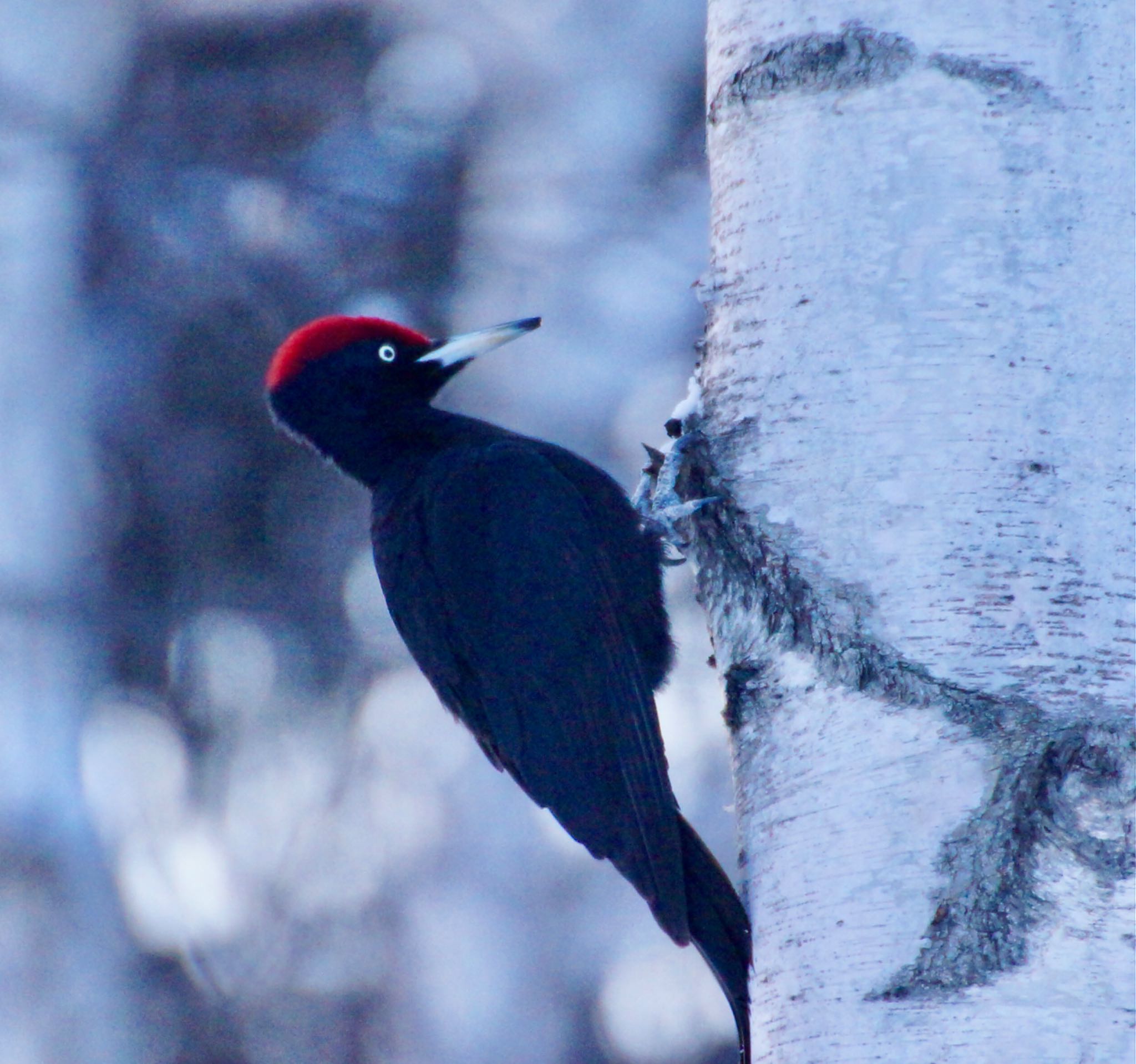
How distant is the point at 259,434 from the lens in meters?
7.40

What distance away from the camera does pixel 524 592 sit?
10.5 feet

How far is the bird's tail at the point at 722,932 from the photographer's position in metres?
2.37

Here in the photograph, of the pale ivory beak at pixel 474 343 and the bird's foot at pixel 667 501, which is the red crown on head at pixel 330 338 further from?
the bird's foot at pixel 667 501

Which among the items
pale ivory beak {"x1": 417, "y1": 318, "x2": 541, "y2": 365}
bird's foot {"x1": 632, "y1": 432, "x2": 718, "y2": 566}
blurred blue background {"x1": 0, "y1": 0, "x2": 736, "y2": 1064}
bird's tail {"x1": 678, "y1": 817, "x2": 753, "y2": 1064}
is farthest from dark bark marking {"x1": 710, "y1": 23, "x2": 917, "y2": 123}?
blurred blue background {"x1": 0, "y1": 0, "x2": 736, "y2": 1064}

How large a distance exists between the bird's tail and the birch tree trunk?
278mm

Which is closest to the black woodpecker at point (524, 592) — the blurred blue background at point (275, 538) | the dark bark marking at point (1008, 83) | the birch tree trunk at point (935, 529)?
the birch tree trunk at point (935, 529)

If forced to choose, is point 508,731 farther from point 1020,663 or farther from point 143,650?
point 143,650

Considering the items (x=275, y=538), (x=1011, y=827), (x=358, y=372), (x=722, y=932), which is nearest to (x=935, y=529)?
(x=1011, y=827)

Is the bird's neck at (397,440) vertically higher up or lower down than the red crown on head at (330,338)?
lower down

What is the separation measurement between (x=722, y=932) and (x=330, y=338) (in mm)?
1987

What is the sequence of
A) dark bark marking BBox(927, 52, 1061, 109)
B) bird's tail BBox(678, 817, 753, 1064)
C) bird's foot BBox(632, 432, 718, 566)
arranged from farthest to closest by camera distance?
1. bird's foot BBox(632, 432, 718, 566)
2. bird's tail BBox(678, 817, 753, 1064)
3. dark bark marking BBox(927, 52, 1061, 109)

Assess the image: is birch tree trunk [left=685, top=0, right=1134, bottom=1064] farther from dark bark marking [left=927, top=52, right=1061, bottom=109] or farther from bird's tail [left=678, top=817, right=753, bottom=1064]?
bird's tail [left=678, top=817, right=753, bottom=1064]

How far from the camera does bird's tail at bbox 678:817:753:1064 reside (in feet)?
7.78

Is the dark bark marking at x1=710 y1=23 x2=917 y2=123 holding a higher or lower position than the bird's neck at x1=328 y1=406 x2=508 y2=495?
higher
